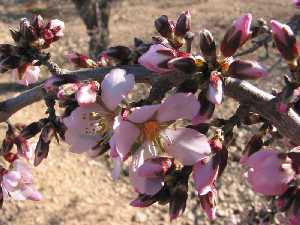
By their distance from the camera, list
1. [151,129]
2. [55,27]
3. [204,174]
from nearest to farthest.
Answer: [204,174] < [151,129] < [55,27]

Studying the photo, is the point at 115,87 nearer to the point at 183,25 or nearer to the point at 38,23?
the point at 183,25

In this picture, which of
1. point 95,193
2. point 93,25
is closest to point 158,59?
point 95,193

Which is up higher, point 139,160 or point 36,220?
point 139,160

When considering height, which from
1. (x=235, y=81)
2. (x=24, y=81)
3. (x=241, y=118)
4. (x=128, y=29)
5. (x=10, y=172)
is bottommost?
(x=128, y=29)

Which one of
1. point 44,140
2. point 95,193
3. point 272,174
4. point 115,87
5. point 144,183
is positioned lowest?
point 95,193

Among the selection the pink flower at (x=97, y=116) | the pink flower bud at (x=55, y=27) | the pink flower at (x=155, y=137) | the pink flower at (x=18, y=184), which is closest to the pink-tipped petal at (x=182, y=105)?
the pink flower at (x=155, y=137)

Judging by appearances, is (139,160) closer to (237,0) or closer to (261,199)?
(261,199)

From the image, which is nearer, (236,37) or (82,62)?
(236,37)

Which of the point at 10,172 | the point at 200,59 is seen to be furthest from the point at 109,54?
the point at 10,172
